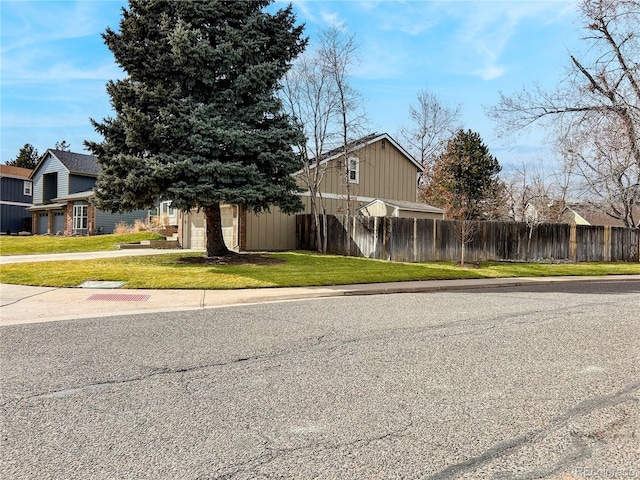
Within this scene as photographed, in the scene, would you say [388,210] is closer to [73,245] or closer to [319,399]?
[73,245]

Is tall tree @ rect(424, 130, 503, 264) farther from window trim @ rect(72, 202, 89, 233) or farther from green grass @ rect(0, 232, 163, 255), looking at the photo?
window trim @ rect(72, 202, 89, 233)

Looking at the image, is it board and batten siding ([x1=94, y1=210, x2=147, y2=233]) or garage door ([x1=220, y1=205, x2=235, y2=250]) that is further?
board and batten siding ([x1=94, y1=210, x2=147, y2=233])

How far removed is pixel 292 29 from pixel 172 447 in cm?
1617

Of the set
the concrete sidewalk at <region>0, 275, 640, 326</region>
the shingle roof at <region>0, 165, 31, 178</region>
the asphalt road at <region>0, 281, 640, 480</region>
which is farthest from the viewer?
the shingle roof at <region>0, 165, 31, 178</region>

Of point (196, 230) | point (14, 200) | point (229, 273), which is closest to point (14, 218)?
point (14, 200)

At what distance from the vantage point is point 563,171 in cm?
2591

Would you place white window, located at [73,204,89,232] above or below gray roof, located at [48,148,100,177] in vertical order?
below

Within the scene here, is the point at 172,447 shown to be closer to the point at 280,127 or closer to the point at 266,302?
the point at 266,302

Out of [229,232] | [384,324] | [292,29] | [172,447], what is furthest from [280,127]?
[172,447]

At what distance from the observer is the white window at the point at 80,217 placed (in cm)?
3200

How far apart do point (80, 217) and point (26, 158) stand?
119 feet

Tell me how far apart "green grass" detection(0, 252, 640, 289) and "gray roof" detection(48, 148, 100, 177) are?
76.3 ft

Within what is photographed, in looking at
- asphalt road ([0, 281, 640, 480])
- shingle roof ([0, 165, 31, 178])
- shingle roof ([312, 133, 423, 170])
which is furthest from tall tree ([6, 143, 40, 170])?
asphalt road ([0, 281, 640, 480])

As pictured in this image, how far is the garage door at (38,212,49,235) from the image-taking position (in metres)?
37.6
